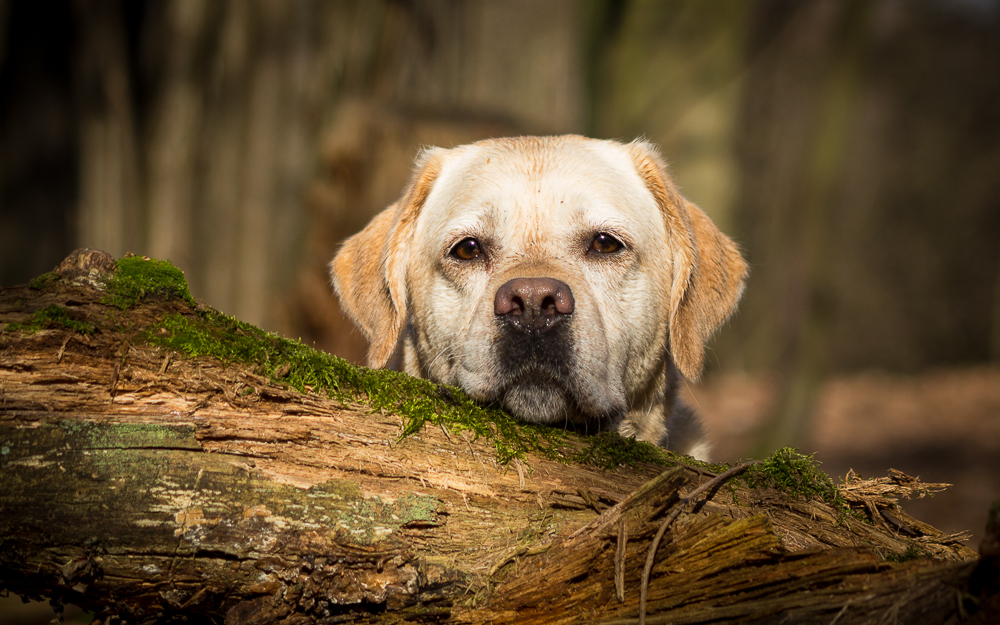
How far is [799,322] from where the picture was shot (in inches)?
349

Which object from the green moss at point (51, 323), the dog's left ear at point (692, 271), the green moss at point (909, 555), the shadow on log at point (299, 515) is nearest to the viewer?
the shadow on log at point (299, 515)

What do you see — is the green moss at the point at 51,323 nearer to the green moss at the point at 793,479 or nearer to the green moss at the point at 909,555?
the green moss at the point at 793,479

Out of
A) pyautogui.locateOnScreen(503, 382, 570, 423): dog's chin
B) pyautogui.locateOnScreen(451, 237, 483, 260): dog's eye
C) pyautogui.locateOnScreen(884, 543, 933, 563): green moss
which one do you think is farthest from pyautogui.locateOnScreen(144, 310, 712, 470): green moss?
pyautogui.locateOnScreen(451, 237, 483, 260): dog's eye

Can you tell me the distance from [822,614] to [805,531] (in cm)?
60

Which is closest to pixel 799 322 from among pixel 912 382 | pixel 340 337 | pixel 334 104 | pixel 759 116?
pixel 340 337

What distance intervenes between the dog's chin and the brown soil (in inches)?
79.1

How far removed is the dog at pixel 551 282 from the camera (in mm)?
2934

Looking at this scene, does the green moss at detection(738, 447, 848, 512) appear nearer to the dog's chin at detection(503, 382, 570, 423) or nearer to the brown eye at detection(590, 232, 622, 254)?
the dog's chin at detection(503, 382, 570, 423)

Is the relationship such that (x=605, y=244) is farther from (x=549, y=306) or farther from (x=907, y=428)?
(x=907, y=428)

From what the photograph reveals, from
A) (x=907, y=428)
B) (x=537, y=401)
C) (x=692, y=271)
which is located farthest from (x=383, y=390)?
(x=907, y=428)

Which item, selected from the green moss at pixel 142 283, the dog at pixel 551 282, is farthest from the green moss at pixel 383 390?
the dog at pixel 551 282

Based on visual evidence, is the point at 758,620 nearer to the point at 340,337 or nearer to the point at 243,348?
the point at 243,348

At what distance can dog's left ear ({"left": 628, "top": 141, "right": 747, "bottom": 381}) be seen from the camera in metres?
3.62

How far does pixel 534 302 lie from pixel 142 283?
1407mm
